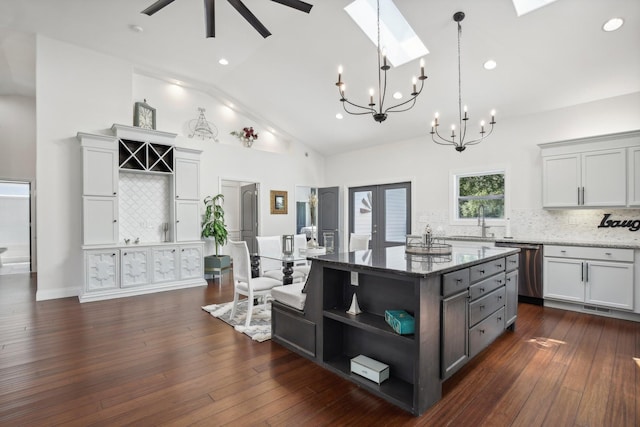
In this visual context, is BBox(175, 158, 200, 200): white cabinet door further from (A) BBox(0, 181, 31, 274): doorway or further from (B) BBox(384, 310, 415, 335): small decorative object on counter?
(B) BBox(384, 310, 415, 335): small decorative object on counter

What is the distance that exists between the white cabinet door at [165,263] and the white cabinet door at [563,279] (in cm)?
573

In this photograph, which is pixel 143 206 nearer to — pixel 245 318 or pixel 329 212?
pixel 245 318

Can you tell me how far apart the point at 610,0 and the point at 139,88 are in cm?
680

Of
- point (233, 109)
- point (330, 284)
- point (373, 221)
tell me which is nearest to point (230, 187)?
point (233, 109)

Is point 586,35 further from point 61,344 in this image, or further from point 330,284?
point 61,344

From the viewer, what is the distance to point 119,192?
5242 millimetres

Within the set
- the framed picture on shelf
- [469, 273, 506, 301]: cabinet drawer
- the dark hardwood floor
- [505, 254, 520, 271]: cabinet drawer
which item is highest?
the framed picture on shelf

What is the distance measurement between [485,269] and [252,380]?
83.6 inches

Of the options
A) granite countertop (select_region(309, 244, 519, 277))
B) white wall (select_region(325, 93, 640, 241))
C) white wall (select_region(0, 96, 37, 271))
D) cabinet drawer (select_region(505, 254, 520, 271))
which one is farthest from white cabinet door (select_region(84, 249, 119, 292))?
cabinet drawer (select_region(505, 254, 520, 271))

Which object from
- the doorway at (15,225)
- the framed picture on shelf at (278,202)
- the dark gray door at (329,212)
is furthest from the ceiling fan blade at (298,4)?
the doorway at (15,225)

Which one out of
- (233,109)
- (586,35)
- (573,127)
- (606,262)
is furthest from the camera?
(233,109)

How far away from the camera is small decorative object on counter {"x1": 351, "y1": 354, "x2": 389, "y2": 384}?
7.30ft

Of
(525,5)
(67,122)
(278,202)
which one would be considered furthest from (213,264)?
(525,5)

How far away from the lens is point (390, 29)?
4.52 metres
